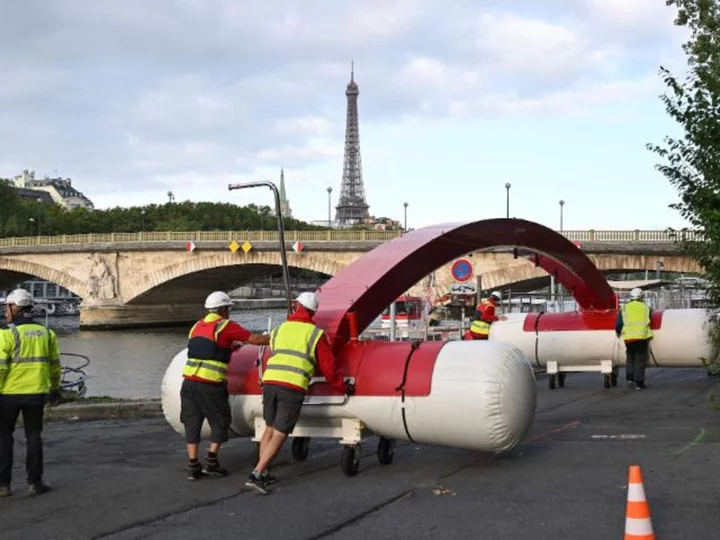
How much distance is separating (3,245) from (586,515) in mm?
68533

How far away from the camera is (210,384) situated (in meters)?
8.03

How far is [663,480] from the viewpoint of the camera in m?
7.19

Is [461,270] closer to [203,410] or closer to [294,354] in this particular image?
[203,410]

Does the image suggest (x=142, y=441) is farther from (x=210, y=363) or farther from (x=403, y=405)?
(x=403, y=405)

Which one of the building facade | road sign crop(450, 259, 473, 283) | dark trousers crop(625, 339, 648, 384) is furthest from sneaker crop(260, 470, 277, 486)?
the building facade

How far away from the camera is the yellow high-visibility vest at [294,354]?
7.61 meters

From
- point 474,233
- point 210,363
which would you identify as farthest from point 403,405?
point 474,233

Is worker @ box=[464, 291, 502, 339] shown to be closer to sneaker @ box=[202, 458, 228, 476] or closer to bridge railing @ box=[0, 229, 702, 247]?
sneaker @ box=[202, 458, 228, 476]

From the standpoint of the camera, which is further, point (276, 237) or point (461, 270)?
point (276, 237)

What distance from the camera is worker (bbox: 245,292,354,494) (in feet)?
24.7

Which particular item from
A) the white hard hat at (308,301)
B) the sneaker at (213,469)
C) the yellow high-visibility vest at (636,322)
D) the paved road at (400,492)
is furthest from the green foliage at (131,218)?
the white hard hat at (308,301)

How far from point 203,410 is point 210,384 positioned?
24cm

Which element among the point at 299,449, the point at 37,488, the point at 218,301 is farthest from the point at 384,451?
the point at 37,488

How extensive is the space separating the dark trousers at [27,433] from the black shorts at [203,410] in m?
1.21
